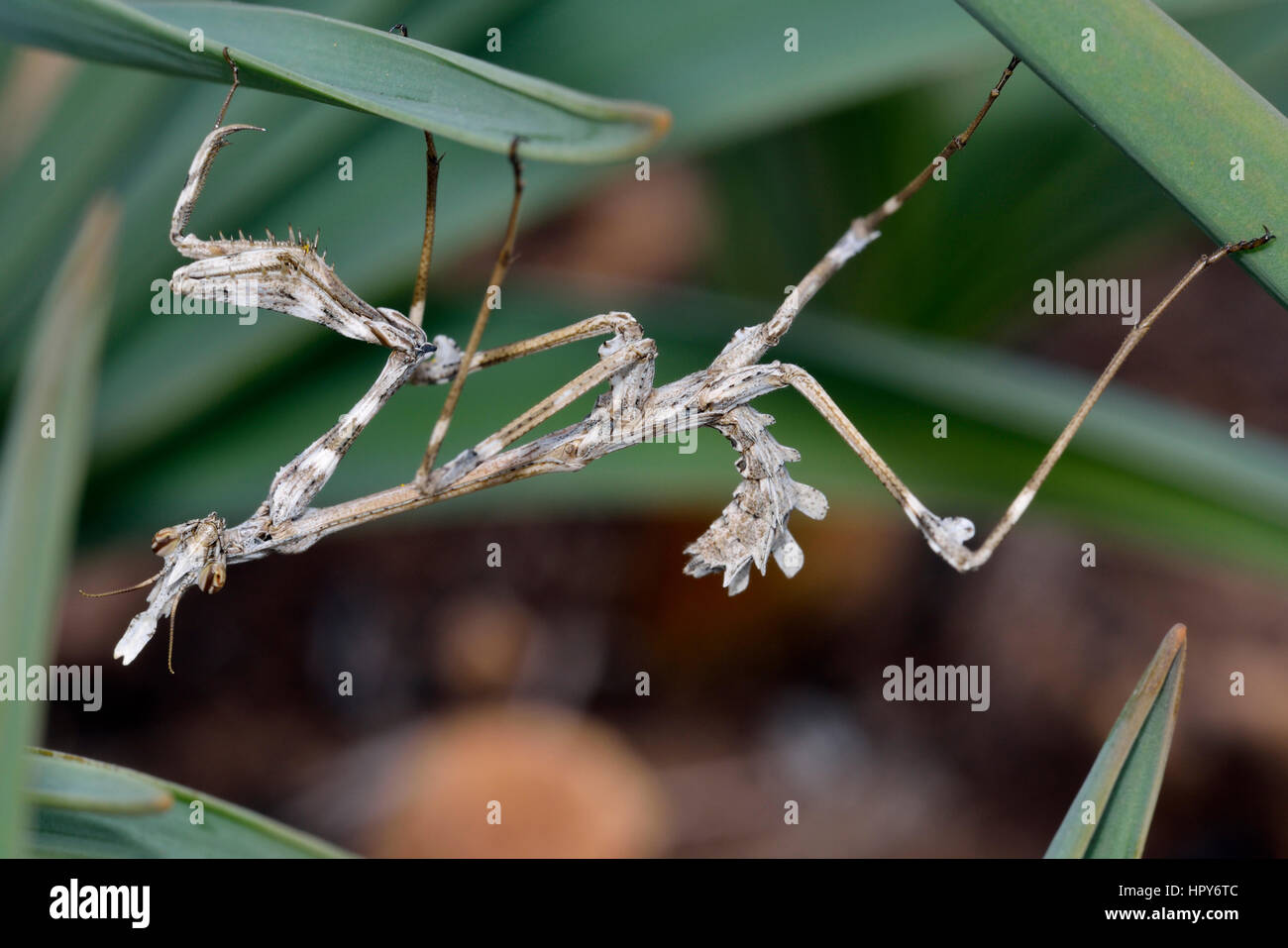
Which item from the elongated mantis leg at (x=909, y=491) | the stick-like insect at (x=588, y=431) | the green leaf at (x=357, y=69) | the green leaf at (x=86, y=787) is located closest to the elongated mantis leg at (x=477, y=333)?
the stick-like insect at (x=588, y=431)

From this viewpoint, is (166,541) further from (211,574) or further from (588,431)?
(588,431)

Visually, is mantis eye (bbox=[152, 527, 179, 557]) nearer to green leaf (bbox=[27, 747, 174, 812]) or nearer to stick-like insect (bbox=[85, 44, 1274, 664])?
stick-like insect (bbox=[85, 44, 1274, 664])

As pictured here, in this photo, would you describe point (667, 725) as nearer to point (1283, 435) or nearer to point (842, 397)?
point (842, 397)

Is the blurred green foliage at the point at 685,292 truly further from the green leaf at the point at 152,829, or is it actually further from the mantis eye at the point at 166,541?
the green leaf at the point at 152,829

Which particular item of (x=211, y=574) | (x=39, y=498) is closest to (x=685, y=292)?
(x=211, y=574)

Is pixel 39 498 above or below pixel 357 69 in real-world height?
below
